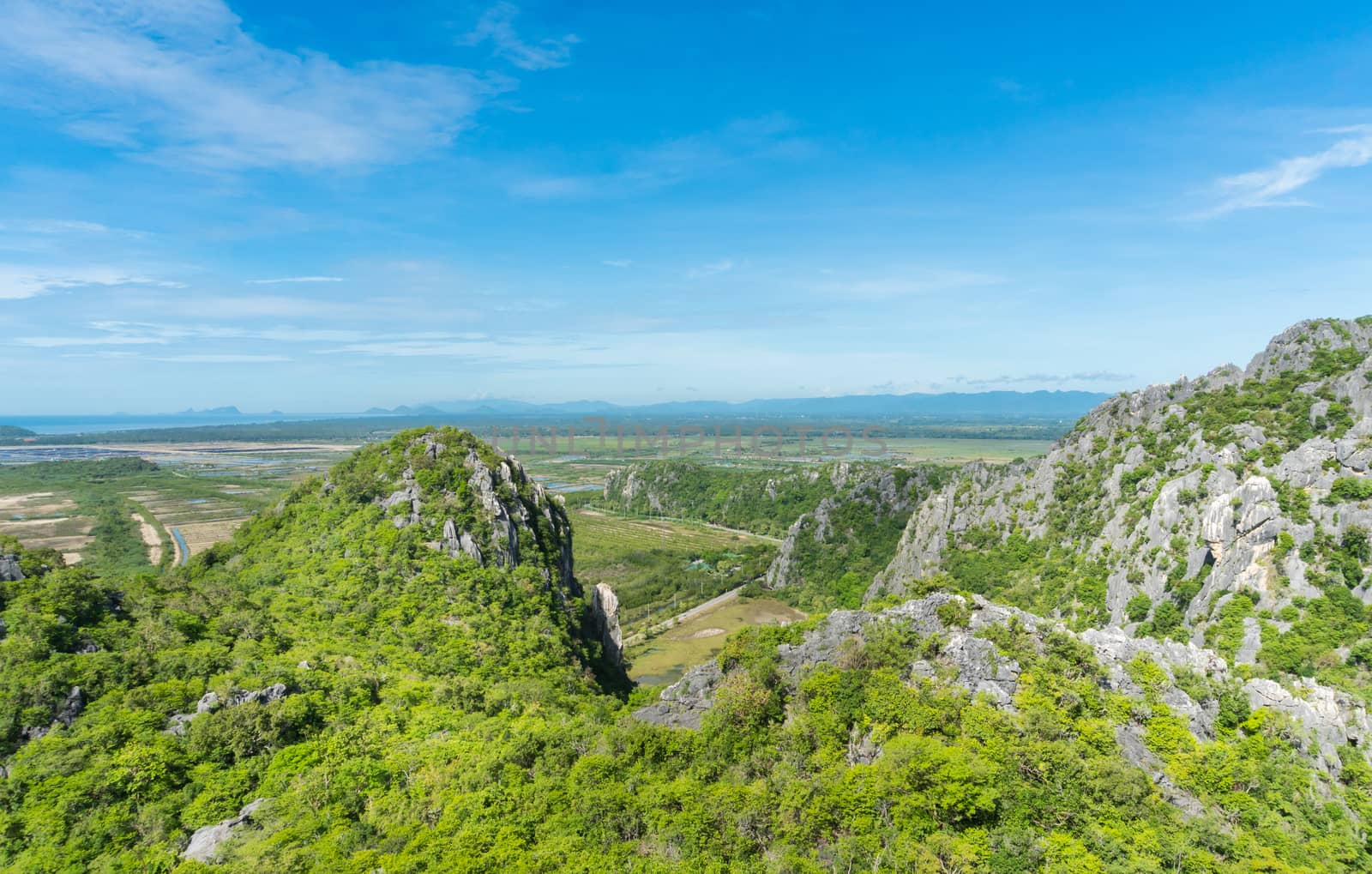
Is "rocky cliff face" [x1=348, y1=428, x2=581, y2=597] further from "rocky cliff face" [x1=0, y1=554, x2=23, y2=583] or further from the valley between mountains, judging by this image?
"rocky cliff face" [x1=0, y1=554, x2=23, y2=583]

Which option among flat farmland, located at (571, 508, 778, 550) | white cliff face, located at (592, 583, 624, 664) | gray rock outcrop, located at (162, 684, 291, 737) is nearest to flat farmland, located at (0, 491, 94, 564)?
flat farmland, located at (571, 508, 778, 550)

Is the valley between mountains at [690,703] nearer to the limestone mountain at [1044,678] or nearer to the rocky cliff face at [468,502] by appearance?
the limestone mountain at [1044,678]

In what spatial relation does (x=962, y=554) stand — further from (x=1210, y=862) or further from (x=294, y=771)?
(x=294, y=771)

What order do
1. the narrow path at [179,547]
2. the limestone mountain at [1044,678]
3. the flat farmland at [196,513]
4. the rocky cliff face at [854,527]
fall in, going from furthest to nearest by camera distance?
the flat farmland at [196,513] < the rocky cliff face at [854,527] < the narrow path at [179,547] < the limestone mountain at [1044,678]

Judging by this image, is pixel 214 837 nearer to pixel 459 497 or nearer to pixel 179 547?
pixel 459 497

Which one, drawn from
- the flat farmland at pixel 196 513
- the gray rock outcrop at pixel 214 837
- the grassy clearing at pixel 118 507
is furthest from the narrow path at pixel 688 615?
the grassy clearing at pixel 118 507

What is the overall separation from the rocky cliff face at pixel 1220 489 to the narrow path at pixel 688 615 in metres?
30.5

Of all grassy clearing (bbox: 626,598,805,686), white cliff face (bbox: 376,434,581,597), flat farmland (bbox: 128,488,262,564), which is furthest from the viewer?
flat farmland (bbox: 128,488,262,564)

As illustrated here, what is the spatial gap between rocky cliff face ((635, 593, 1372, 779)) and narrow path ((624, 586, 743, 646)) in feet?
152

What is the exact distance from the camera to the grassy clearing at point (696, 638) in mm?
65938

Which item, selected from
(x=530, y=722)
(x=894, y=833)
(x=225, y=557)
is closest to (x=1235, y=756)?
(x=894, y=833)

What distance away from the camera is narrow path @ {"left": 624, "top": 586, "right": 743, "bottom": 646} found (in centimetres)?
7678

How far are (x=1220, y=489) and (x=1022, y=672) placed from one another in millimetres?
27848

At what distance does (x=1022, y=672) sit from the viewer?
1076 inches
